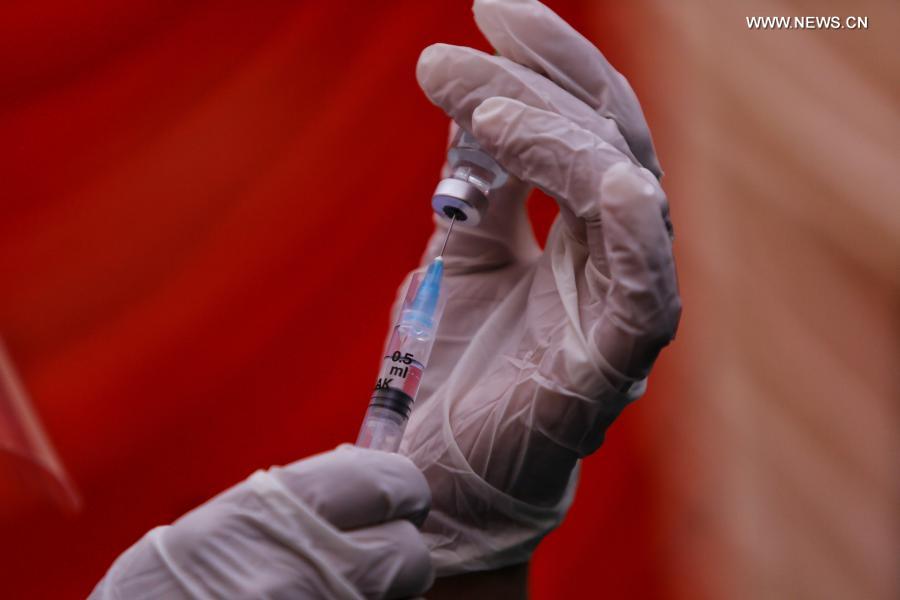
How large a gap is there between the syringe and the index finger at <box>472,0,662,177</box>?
0.34 m

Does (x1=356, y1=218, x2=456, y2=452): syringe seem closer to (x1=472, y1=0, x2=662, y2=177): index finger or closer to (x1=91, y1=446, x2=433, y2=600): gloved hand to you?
(x1=91, y1=446, x2=433, y2=600): gloved hand

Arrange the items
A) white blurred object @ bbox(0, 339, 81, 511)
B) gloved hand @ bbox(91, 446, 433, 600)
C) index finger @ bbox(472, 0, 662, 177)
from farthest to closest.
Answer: white blurred object @ bbox(0, 339, 81, 511) < index finger @ bbox(472, 0, 662, 177) < gloved hand @ bbox(91, 446, 433, 600)

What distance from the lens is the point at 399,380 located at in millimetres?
1001

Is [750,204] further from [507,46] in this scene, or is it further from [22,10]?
[22,10]

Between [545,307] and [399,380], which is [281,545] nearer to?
[399,380]

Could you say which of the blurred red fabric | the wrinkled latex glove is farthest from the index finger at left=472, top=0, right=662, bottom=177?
the blurred red fabric

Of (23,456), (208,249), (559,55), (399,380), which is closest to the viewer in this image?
(399,380)

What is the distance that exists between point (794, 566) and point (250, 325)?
1286mm

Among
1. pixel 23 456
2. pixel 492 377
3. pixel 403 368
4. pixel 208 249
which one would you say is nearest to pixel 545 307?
pixel 492 377

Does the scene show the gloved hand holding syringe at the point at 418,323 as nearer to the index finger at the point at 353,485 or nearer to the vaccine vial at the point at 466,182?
the vaccine vial at the point at 466,182

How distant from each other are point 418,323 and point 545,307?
21cm

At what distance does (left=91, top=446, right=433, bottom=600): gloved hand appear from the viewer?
816 millimetres

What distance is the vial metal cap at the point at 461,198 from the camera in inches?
40.8


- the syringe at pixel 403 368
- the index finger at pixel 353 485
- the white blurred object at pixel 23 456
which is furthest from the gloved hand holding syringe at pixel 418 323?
the white blurred object at pixel 23 456
